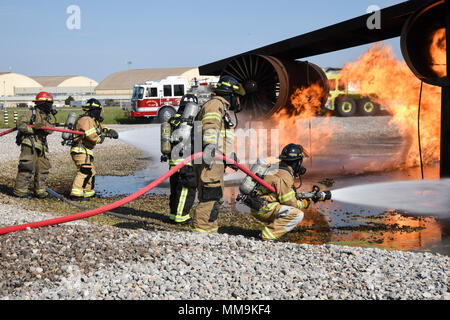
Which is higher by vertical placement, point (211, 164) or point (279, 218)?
point (211, 164)

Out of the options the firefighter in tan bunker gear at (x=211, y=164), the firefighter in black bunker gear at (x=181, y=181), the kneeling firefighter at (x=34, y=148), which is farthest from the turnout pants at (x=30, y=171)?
the firefighter in tan bunker gear at (x=211, y=164)

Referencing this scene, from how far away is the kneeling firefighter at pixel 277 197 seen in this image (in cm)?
527

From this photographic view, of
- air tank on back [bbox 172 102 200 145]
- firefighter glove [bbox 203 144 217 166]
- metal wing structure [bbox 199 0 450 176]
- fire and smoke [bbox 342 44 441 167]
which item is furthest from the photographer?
fire and smoke [bbox 342 44 441 167]

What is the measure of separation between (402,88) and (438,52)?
2790 mm

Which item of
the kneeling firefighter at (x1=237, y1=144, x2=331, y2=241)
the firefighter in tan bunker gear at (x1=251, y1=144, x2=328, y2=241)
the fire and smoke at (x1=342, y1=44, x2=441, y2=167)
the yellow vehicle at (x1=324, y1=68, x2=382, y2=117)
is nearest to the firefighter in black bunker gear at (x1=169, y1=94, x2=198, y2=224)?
the kneeling firefighter at (x1=237, y1=144, x2=331, y2=241)

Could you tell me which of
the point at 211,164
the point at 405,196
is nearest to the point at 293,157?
the point at 211,164

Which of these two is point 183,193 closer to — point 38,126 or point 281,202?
point 281,202

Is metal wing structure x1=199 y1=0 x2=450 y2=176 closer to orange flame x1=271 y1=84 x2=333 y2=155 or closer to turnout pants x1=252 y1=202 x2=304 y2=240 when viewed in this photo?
orange flame x1=271 y1=84 x2=333 y2=155

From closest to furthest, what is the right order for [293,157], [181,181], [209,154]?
[209,154]
[293,157]
[181,181]

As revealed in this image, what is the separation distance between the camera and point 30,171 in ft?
26.9

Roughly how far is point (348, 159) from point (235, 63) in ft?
13.6

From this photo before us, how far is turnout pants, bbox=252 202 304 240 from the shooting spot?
528cm

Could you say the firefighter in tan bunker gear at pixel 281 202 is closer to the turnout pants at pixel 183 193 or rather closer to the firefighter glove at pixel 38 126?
the turnout pants at pixel 183 193

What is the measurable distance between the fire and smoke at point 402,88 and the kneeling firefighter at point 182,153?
5.81m
